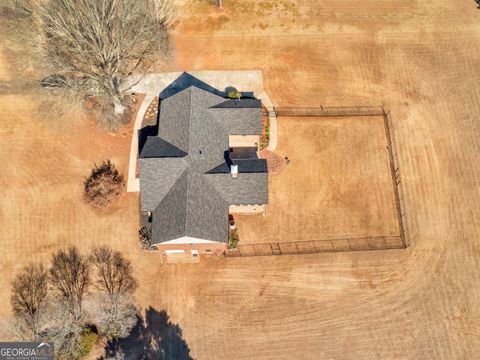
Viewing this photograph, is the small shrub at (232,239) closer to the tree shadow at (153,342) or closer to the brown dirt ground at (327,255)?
the brown dirt ground at (327,255)

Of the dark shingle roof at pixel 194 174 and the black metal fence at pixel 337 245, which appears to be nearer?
the dark shingle roof at pixel 194 174

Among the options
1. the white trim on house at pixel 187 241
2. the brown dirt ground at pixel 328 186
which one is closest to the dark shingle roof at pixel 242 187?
the brown dirt ground at pixel 328 186

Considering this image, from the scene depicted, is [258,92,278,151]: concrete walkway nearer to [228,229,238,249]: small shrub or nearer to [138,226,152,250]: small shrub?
[228,229,238,249]: small shrub

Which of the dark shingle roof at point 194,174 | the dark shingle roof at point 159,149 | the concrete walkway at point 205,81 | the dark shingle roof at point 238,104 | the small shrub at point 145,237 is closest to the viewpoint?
the dark shingle roof at point 194,174

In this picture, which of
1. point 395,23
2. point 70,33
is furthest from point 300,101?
point 70,33

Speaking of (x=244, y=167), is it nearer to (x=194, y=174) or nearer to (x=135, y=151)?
(x=194, y=174)

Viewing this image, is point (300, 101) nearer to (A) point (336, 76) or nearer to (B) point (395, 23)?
(A) point (336, 76)
